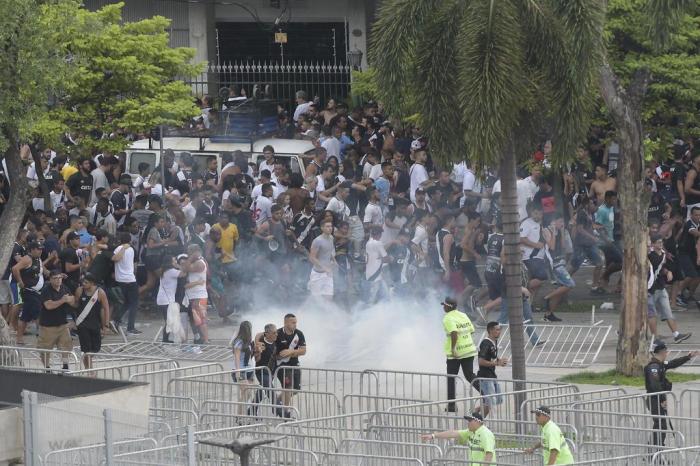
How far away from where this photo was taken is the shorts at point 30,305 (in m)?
24.2

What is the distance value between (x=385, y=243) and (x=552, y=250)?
2.71 m

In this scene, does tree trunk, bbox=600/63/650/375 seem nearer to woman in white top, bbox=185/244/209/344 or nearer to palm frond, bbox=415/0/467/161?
palm frond, bbox=415/0/467/161

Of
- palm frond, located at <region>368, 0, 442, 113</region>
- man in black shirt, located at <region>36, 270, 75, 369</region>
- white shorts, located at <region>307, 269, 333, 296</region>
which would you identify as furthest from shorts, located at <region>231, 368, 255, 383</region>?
white shorts, located at <region>307, 269, 333, 296</region>

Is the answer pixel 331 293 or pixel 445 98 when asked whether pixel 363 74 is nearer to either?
pixel 331 293

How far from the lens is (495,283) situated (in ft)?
78.0

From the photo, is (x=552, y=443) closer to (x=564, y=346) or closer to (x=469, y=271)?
(x=564, y=346)

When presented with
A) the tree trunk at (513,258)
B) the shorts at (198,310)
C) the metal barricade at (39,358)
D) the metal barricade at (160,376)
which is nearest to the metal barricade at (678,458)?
the tree trunk at (513,258)

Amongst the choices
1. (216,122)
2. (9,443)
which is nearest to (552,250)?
(216,122)

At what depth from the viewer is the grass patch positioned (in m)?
20.3

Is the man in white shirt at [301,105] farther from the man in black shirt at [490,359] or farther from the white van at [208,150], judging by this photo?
the man in black shirt at [490,359]

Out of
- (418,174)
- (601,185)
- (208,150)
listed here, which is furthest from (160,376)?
(208,150)

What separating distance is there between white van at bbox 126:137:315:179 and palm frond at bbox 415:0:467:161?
1219cm

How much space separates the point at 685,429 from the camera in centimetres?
1622

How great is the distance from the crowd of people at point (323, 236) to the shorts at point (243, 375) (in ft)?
12.6
